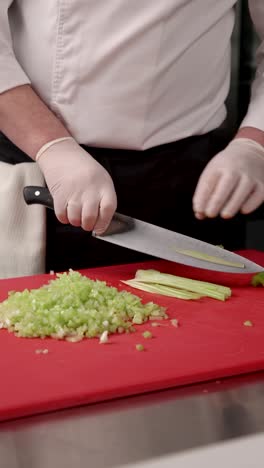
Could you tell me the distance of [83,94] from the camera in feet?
5.22

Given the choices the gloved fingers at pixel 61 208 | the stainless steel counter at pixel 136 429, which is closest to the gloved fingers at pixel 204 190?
the gloved fingers at pixel 61 208

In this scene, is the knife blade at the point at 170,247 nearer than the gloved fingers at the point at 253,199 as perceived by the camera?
Yes

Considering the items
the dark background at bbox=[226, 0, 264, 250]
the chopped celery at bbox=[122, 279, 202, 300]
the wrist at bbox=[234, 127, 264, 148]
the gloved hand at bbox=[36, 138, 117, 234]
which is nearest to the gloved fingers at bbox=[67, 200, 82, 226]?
the gloved hand at bbox=[36, 138, 117, 234]

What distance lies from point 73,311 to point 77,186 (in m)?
0.33

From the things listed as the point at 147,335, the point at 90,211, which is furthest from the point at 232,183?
the point at 147,335

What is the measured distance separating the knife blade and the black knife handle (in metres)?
0.12

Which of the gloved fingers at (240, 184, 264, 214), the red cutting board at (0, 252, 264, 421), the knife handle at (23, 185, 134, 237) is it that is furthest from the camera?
the gloved fingers at (240, 184, 264, 214)

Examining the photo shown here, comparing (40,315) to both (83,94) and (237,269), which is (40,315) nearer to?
(237,269)

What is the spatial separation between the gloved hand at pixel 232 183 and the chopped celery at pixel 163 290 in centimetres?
17

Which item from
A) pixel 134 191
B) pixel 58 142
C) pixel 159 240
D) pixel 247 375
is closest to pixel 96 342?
pixel 247 375

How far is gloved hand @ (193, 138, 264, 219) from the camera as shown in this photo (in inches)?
58.8

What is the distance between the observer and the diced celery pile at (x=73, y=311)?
1.16 meters

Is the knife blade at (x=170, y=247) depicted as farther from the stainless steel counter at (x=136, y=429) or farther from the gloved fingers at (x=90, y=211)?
the stainless steel counter at (x=136, y=429)

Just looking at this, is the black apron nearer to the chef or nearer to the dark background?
the chef
